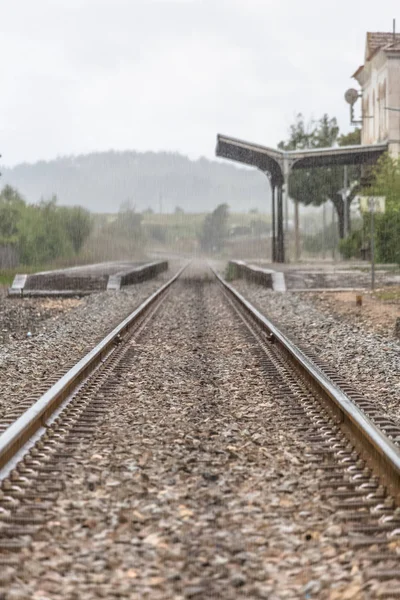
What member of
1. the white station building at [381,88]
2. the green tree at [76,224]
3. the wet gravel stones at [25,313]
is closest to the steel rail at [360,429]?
the wet gravel stones at [25,313]

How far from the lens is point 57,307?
20.8 m

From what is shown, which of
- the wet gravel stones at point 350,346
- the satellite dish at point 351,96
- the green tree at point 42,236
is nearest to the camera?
the wet gravel stones at point 350,346

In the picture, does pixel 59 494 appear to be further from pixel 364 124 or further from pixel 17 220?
pixel 17 220

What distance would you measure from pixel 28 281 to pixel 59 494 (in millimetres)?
21825

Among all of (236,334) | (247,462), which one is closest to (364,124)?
(236,334)

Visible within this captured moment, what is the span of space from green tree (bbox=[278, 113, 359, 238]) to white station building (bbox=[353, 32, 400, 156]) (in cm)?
827

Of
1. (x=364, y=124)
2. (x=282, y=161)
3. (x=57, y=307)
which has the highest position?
(x=364, y=124)

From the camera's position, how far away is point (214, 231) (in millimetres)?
139250

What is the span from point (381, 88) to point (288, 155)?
9760mm

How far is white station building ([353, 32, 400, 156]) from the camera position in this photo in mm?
40906

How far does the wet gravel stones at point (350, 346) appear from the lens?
331 inches

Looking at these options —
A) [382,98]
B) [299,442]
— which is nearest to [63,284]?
[299,442]

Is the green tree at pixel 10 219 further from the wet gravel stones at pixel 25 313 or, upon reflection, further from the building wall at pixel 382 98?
the wet gravel stones at pixel 25 313

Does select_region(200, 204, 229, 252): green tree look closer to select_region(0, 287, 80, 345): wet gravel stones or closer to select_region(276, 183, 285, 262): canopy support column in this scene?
select_region(276, 183, 285, 262): canopy support column
